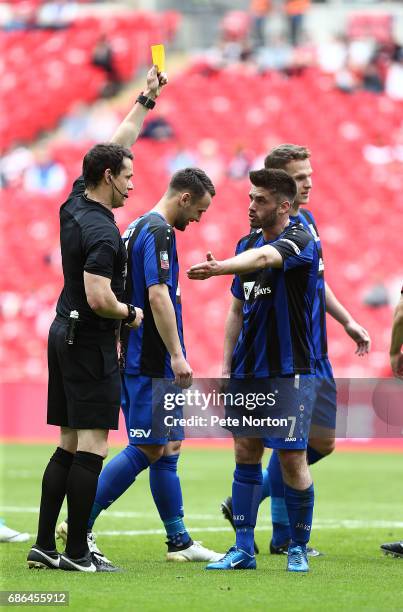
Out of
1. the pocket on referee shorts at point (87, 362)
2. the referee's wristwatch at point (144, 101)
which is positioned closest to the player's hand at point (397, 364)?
the pocket on referee shorts at point (87, 362)

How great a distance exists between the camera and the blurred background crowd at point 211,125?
1933cm

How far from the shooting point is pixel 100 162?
5684 mm

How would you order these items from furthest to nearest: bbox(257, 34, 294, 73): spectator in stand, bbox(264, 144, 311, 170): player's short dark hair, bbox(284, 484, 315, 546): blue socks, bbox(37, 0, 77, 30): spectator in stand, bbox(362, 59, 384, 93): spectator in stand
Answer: bbox(37, 0, 77, 30): spectator in stand, bbox(257, 34, 294, 73): spectator in stand, bbox(362, 59, 384, 93): spectator in stand, bbox(264, 144, 311, 170): player's short dark hair, bbox(284, 484, 315, 546): blue socks

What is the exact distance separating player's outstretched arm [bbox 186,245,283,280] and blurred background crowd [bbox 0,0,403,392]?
12158mm

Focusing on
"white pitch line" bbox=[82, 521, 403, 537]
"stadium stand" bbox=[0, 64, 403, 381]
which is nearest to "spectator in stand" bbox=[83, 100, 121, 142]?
"stadium stand" bbox=[0, 64, 403, 381]

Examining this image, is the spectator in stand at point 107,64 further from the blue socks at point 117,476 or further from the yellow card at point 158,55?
the blue socks at point 117,476

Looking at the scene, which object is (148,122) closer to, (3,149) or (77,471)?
(3,149)

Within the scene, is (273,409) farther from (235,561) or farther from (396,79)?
(396,79)

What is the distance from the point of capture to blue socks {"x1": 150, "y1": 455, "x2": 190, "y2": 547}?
21.0ft

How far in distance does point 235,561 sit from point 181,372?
98 centimetres

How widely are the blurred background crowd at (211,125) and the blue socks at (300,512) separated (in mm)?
11913

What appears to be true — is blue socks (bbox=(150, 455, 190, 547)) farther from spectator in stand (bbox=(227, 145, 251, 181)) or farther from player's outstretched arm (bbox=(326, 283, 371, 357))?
spectator in stand (bbox=(227, 145, 251, 181))

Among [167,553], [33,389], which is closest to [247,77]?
[33,389]

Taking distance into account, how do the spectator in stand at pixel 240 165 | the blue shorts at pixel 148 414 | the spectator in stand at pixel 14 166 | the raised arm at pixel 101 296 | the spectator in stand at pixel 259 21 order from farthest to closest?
the spectator in stand at pixel 259 21, the spectator in stand at pixel 14 166, the spectator in stand at pixel 240 165, the blue shorts at pixel 148 414, the raised arm at pixel 101 296
